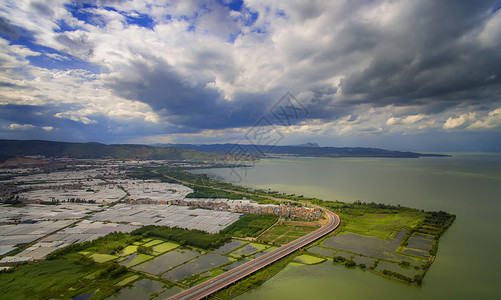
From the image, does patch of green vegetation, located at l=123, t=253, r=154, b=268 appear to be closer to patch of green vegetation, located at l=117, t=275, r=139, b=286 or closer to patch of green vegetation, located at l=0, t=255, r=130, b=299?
patch of green vegetation, located at l=0, t=255, r=130, b=299

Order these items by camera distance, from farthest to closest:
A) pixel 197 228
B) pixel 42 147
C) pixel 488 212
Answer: pixel 42 147 → pixel 488 212 → pixel 197 228

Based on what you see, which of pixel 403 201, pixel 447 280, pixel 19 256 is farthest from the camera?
pixel 403 201

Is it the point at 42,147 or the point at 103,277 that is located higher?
the point at 42,147

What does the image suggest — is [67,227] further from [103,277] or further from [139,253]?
[103,277]

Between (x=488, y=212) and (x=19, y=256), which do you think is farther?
(x=488, y=212)

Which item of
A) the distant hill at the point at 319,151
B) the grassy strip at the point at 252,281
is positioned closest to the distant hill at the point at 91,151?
the distant hill at the point at 319,151

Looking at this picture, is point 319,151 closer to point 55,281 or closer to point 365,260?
point 365,260

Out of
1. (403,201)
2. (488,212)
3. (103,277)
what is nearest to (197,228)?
(103,277)
